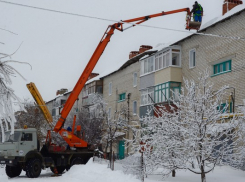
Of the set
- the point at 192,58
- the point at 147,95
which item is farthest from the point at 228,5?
the point at 147,95

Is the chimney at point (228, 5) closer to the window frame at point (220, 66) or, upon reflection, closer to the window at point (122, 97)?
the window frame at point (220, 66)

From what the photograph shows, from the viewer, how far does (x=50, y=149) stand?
20625 millimetres

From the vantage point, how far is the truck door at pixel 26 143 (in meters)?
19.3

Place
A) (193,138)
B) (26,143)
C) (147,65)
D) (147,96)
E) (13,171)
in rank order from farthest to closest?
(147,65), (147,96), (13,171), (26,143), (193,138)

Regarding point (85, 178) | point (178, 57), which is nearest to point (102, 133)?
point (178, 57)

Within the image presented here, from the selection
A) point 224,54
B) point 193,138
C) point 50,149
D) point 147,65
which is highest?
point 147,65

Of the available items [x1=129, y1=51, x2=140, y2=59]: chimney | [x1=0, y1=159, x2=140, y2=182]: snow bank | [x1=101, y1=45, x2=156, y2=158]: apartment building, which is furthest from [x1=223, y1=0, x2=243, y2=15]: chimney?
[x1=129, y1=51, x2=140, y2=59]: chimney

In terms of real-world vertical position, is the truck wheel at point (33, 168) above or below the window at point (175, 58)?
below

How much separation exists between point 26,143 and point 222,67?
1387 centimetres

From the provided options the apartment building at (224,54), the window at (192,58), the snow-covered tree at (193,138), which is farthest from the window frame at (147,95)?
the snow-covered tree at (193,138)

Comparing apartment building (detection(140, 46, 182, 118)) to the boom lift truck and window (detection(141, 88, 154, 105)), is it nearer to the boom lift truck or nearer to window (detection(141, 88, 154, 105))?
window (detection(141, 88, 154, 105))

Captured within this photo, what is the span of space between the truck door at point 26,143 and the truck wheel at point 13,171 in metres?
1.49

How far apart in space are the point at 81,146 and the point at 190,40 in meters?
12.9

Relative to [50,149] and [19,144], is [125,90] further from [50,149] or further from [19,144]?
[19,144]
